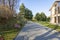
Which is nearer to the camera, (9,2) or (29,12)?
(9,2)

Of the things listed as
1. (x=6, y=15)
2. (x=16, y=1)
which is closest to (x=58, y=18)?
(x=16, y=1)

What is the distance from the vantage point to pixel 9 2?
38.3m

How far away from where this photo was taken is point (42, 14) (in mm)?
80062

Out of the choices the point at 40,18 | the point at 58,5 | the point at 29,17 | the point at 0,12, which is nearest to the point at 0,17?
the point at 0,12

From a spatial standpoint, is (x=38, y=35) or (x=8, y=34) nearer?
(x=38, y=35)

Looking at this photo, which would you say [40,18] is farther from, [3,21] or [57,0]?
[3,21]

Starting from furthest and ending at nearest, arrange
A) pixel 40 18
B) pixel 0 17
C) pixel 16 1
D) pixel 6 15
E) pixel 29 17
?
pixel 29 17, pixel 40 18, pixel 16 1, pixel 6 15, pixel 0 17

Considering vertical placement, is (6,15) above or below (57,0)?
below

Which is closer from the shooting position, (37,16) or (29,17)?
(37,16)

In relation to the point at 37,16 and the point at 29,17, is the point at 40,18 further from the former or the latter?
the point at 29,17

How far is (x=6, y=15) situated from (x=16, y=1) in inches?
552

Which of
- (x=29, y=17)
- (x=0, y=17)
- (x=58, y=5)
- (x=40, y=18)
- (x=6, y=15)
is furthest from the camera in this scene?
(x=29, y=17)

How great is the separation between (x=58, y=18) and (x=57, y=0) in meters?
4.64

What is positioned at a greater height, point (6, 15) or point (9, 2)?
point (9, 2)
